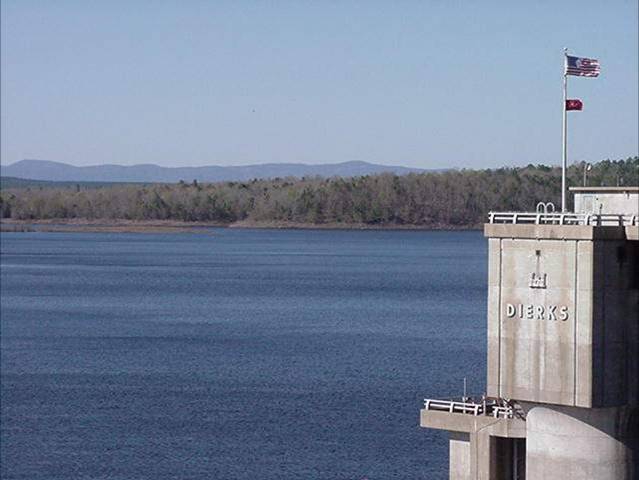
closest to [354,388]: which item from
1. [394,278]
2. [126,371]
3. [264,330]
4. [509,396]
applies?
[126,371]

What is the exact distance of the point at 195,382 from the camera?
73.1 m

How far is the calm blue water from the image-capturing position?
52.0m

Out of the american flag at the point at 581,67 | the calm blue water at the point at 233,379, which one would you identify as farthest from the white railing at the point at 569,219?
the calm blue water at the point at 233,379

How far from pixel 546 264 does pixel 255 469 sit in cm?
2320

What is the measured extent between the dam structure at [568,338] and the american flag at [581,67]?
2503mm

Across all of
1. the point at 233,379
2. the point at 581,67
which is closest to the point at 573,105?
the point at 581,67

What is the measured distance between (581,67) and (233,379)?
4480cm

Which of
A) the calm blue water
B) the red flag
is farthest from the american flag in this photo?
the calm blue water

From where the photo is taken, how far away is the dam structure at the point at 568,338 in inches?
1130

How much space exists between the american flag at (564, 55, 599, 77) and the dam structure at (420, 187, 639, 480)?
8.21 feet

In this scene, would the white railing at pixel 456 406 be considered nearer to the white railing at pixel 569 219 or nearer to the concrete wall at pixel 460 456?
the concrete wall at pixel 460 456

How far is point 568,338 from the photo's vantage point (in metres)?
28.8

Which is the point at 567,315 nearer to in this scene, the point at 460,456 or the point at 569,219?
the point at 569,219

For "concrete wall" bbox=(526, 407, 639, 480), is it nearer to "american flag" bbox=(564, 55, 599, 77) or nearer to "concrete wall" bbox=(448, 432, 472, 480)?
"concrete wall" bbox=(448, 432, 472, 480)
